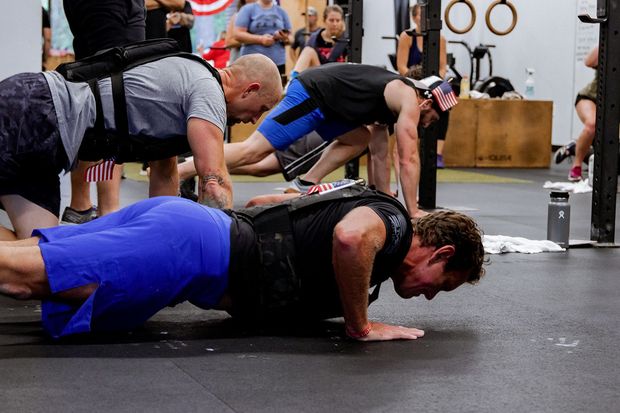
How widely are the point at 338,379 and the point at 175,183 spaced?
1.56 meters

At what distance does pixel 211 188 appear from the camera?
127 inches

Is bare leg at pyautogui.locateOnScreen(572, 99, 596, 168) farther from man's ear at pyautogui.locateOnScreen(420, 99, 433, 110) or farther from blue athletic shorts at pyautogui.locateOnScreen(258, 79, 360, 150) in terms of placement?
blue athletic shorts at pyautogui.locateOnScreen(258, 79, 360, 150)

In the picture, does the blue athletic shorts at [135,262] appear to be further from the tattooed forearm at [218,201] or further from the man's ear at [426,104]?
the man's ear at [426,104]

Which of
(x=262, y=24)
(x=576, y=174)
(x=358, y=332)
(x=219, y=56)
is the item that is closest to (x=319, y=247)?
(x=358, y=332)

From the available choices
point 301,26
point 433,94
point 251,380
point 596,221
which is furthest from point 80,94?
point 301,26

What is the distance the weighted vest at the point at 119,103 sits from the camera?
3.34 metres

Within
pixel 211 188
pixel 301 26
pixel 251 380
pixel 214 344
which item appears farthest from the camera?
pixel 301 26

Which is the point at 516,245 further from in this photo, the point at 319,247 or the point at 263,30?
the point at 263,30

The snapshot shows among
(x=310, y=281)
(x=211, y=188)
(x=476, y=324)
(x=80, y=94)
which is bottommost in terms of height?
(x=476, y=324)

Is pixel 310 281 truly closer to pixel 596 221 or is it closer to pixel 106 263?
pixel 106 263

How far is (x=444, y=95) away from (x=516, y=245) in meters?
0.97

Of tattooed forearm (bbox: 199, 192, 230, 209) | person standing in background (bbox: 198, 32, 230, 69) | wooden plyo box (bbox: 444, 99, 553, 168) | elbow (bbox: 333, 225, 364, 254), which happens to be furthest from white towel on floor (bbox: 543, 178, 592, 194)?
elbow (bbox: 333, 225, 364, 254)

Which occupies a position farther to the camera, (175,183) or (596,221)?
(596,221)

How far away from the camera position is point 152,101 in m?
3.35
